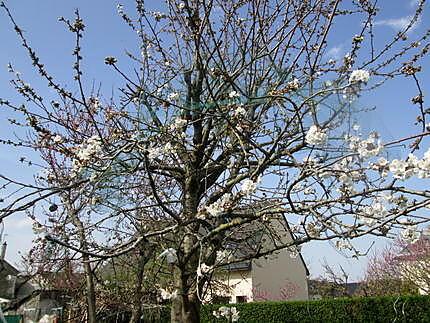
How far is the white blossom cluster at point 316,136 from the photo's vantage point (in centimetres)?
256

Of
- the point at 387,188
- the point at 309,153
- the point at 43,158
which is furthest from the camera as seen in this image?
the point at 43,158

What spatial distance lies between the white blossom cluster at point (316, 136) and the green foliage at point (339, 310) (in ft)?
25.4

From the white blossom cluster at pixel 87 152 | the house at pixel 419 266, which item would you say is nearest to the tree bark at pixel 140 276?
the white blossom cluster at pixel 87 152

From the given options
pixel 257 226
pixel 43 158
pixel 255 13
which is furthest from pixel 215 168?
pixel 43 158

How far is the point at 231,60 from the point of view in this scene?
14.1 feet

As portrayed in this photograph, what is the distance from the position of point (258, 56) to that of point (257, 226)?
1815mm

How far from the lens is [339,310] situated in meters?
10.3

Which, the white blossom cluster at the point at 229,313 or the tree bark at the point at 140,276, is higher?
the tree bark at the point at 140,276

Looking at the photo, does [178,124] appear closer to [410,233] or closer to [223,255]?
[223,255]

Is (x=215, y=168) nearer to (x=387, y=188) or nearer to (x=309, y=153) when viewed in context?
(x=309, y=153)

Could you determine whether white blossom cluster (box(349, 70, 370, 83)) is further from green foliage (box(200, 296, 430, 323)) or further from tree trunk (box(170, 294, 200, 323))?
green foliage (box(200, 296, 430, 323))

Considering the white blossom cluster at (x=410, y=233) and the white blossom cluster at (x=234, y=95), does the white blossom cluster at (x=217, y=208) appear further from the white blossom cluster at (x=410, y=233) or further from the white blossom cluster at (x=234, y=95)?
the white blossom cluster at (x=410, y=233)

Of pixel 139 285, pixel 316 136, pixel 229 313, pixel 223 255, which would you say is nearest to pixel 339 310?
pixel 229 313

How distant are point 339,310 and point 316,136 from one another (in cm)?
896
